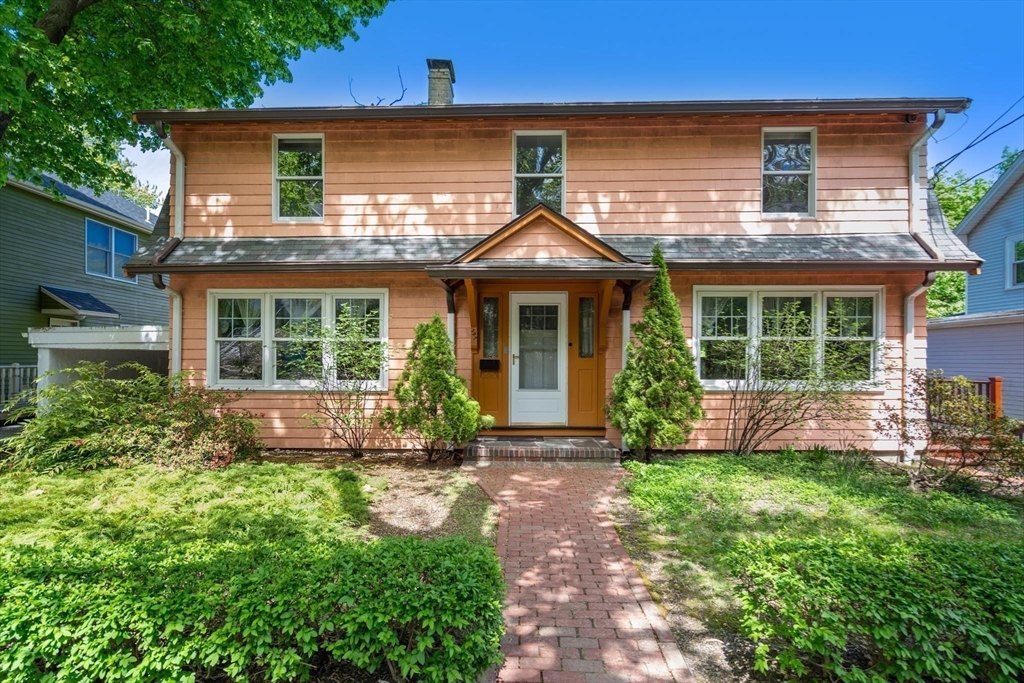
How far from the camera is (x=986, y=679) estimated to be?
87.5 inches

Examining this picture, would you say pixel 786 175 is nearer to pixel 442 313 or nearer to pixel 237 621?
pixel 442 313

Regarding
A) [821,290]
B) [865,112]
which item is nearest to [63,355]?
[821,290]

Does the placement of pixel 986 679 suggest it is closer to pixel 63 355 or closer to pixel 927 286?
pixel 927 286

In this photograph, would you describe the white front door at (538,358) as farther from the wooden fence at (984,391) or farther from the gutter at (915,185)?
the gutter at (915,185)

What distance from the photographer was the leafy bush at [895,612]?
214 cm

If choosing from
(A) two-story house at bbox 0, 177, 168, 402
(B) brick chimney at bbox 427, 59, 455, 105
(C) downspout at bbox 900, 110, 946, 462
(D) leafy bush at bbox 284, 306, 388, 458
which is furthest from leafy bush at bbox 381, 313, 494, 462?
(A) two-story house at bbox 0, 177, 168, 402

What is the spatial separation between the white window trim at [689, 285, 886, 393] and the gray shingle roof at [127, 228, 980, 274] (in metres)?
0.54

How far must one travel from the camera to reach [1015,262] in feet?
41.5

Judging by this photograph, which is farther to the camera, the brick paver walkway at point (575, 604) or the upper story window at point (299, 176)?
the upper story window at point (299, 176)

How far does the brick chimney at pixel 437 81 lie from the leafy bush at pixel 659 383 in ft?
15.7

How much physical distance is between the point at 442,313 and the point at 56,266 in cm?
1295

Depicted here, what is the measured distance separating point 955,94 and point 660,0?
6.50m

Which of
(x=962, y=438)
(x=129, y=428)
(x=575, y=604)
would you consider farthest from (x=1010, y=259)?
(x=129, y=428)

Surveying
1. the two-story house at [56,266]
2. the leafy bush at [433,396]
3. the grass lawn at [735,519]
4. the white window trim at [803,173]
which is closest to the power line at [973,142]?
the white window trim at [803,173]
